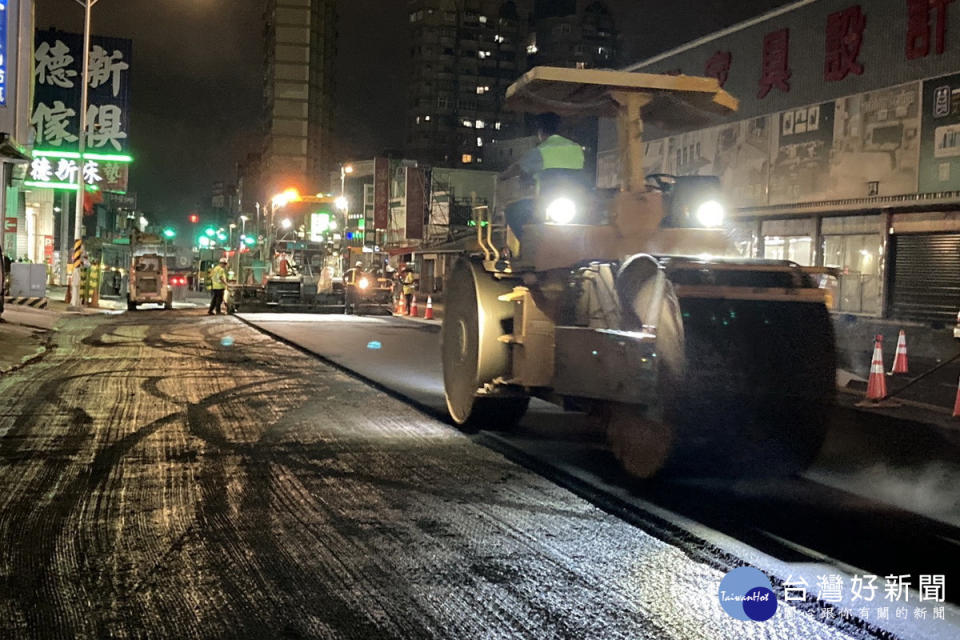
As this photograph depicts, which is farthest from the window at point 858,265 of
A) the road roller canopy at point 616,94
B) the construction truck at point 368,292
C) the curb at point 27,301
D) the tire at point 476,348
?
the curb at point 27,301

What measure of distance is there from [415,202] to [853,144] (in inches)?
1269

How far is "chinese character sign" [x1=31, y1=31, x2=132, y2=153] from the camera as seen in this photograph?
3319 centimetres

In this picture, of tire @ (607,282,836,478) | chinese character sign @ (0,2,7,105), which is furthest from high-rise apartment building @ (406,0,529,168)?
tire @ (607,282,836,478)

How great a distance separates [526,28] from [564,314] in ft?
436

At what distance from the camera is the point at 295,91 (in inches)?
3701

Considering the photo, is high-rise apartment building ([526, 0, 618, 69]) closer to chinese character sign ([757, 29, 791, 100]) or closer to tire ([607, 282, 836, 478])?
chinese character sign ([757, 29, 791, 100])

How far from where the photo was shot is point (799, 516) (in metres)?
6.76

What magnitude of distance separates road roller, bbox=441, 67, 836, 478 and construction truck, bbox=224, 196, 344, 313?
2518 cm

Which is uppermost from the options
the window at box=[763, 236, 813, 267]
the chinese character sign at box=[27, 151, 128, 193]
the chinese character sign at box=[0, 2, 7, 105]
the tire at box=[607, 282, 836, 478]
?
the chinese character sign at box=[0, 2, 7, 105]

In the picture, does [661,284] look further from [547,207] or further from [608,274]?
[547,207]

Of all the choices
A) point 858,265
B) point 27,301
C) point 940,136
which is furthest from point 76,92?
point 940,136

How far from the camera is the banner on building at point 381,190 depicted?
60062mm

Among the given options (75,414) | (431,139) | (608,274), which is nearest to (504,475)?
(608,274)

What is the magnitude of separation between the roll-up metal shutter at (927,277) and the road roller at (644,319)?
19.0 metres
